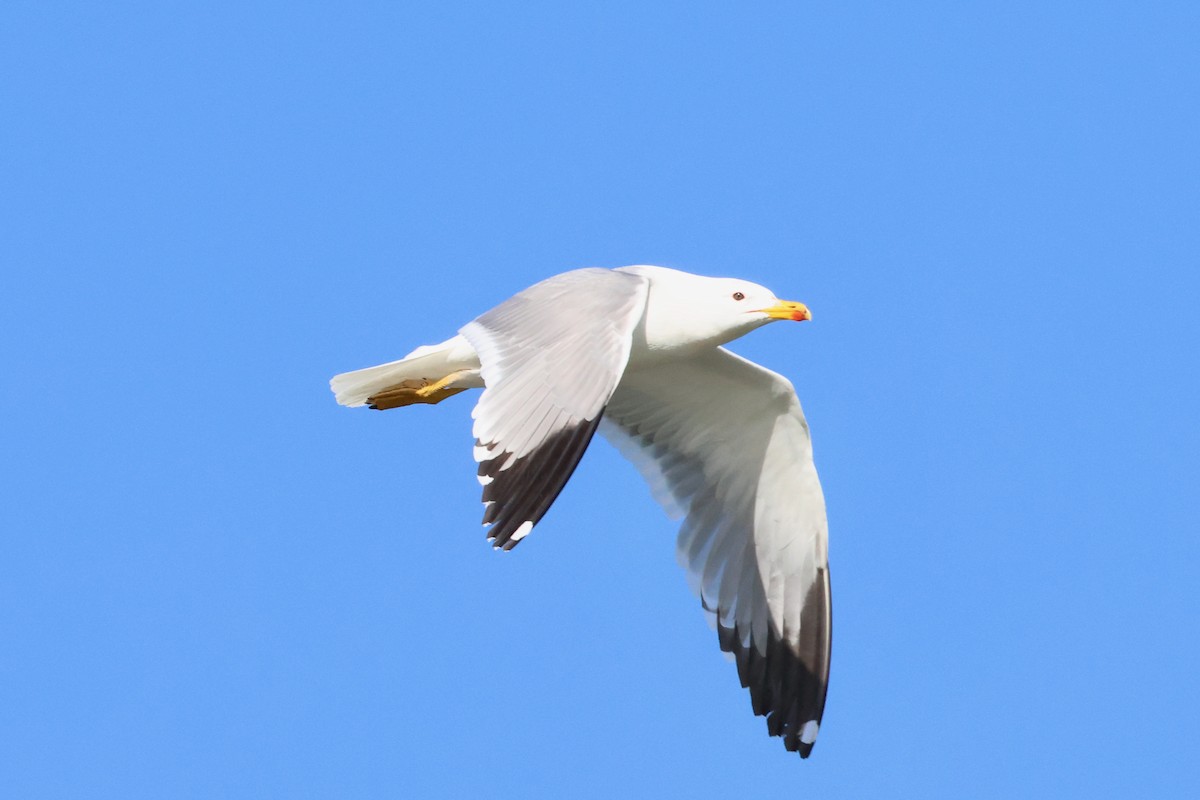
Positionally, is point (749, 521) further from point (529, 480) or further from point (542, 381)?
point (529, 480)

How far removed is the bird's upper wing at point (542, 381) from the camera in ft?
23.1

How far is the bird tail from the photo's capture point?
8766 millimetres

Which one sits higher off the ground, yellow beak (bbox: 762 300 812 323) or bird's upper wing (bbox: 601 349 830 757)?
yellow beak (bbox: 762 300 812 323)

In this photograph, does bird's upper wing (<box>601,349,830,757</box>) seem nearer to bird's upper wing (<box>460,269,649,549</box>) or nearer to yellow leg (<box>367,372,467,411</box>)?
yellow leg (<box>367,372,467,411</box>)

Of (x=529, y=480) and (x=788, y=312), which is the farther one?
(x=788, y=312)

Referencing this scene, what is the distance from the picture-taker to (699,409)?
30.9ft

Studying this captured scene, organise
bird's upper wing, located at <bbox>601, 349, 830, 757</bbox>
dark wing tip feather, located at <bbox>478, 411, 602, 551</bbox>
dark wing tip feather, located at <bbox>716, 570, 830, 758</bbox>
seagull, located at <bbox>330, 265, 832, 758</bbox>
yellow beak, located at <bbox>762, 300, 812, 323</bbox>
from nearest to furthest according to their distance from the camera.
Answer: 1. dark wing tip feather, located at <bbox>478, 411, 602, 551</bbox>
2. seagull, located at <bbox>330, 265, 832, 758</bbox>
3. yellow beak, located at <bbox>762, 300, 812, 323</bbox>
4. bird's upper wing, located at <bbox>601, 349, 830, 757</bbox>
5. dark wing tip feather, located at <bbox>716, 570, 830, 758</bbox>

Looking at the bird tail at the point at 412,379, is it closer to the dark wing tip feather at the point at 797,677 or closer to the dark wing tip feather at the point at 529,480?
the dark wing tip feather at the point at 529,480

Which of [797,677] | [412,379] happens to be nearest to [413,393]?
[412,379]

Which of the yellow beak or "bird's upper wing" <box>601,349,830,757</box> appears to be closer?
the yellow beak

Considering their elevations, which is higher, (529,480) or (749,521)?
(749,521)

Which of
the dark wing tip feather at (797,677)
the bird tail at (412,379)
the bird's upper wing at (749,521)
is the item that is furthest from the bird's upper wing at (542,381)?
the dark wing tip feather at (797,677)

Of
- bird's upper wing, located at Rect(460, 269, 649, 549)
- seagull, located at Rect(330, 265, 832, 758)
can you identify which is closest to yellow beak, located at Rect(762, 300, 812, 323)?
seagull, located at Rect(330, 265, 832, 758)

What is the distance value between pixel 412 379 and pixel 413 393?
7 cm
